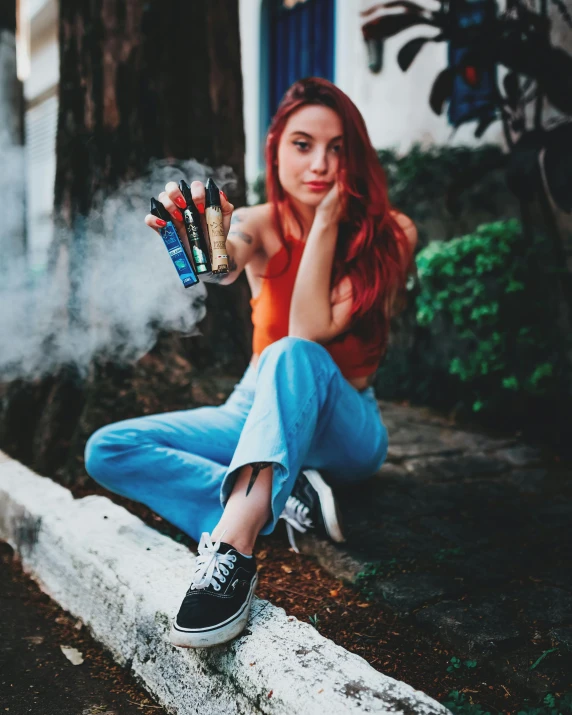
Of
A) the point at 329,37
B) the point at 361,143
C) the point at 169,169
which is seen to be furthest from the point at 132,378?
the point at 329,37

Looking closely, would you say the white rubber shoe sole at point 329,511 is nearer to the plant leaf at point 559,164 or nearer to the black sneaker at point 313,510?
the black sneaker at point 313,510

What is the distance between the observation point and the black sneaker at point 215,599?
1598mm

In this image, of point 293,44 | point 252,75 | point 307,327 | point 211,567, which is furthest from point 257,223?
point 252,75

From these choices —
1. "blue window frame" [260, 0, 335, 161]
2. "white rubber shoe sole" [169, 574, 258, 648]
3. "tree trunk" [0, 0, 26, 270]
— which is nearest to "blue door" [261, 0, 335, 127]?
"blue window frame" [260, 0, 335, 161]

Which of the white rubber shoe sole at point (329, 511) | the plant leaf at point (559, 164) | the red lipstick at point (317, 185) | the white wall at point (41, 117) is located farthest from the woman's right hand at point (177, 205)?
the white wall at point (41, 117)

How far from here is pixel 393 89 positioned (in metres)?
5.71

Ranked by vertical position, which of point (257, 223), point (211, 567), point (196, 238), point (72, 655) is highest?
point (257, 223)

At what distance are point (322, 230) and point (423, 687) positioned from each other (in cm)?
154

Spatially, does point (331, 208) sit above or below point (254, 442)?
above

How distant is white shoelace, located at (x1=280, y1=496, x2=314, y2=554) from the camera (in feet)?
8.05

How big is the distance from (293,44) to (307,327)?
574 cm

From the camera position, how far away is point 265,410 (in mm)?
1961

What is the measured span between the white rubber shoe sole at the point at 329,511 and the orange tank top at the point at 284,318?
459 mm

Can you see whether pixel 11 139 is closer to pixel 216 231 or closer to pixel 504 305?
pixel 504 305
